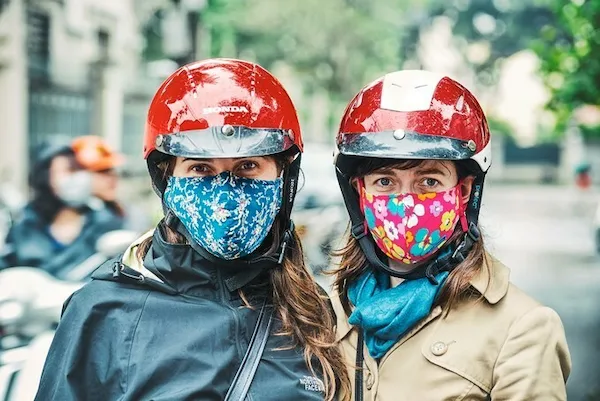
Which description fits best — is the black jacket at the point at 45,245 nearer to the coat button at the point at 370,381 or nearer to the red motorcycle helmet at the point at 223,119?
the red motorcycle helmet at the point at 223,119

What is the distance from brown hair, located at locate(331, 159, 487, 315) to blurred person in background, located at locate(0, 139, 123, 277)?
3.19 m

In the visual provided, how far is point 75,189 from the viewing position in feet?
19.5

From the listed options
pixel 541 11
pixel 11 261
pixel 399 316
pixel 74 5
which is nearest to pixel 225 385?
pixel 399 316

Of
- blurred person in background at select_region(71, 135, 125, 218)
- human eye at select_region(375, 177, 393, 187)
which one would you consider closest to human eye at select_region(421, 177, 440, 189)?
human eye at select_region(375, 177, 393, 187)

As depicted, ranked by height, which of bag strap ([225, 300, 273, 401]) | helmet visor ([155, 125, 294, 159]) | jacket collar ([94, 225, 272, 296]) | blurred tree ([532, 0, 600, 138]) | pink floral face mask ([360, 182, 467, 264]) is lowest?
bag strap ([225, 300, 273, 401])

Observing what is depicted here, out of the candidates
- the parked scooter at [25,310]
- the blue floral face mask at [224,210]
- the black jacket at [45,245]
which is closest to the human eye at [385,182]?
the blue floral face mask at [224,210]

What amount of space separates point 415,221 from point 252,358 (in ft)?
2.17

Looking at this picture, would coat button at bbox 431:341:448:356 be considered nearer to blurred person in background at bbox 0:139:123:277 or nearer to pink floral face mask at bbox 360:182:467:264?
pink floral face mask at bbox 360:182:467:264

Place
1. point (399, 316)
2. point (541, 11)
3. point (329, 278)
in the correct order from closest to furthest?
point (399, 316) → point (329, 278) → point (541, 11)

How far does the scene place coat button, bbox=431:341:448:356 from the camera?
7.48 ft

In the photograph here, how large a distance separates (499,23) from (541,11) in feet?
14.1

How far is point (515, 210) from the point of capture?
912 inches

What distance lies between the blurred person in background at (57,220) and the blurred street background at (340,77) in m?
1.25

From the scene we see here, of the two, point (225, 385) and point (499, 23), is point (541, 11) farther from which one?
point (225, 385)
